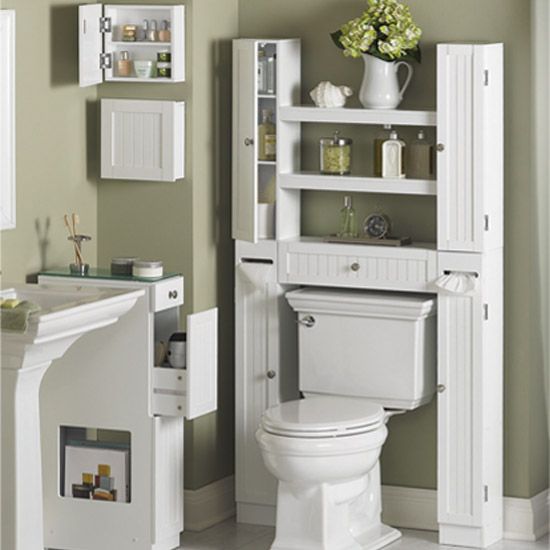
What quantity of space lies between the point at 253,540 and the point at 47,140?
153 centimetres

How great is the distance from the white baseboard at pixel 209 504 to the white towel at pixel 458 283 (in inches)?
44.4

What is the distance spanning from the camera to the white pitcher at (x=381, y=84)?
16.3 ft

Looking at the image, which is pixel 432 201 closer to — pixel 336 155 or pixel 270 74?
pixel 336 155

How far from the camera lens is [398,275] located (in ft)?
16.4

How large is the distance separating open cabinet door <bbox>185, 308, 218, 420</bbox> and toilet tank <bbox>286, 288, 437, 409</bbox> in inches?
16.0

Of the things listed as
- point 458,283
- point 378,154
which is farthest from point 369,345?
point 378,154

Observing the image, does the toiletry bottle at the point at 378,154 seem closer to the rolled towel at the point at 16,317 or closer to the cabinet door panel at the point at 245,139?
the cabinet door panel at the point at 245,139

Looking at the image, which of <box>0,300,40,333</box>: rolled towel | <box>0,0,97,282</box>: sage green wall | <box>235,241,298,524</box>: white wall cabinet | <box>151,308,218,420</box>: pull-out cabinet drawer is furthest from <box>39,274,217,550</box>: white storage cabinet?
<box>0,300,40,333</box>: rolled towel

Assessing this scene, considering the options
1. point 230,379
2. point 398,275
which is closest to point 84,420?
point 230,379

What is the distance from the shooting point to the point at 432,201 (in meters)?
5.11

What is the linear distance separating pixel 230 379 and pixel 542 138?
4.72 ft

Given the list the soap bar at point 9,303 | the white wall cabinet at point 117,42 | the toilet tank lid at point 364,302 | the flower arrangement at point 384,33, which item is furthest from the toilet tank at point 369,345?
the soap bar at point 9,303

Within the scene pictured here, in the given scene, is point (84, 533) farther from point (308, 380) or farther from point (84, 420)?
point (308, 380)

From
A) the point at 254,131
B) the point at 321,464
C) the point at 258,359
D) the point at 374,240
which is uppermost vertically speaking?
the point at 254,131
